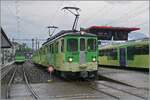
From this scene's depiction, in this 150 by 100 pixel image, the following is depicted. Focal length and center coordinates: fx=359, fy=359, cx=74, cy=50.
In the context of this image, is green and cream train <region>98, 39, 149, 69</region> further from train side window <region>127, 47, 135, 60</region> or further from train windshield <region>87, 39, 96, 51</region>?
train windshield <region>87, 39, 96, 51</region>

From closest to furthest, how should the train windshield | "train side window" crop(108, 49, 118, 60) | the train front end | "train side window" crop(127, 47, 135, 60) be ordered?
the train front end
the train windshield
"train side window" crop(127, 47, 135, 60)
"train side window" crop(108, 49, 118, 60)

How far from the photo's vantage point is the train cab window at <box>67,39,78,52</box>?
20.7 m

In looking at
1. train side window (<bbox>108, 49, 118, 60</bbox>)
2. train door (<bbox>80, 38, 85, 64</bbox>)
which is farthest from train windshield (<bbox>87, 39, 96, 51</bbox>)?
train side window (<bbox>108, 49, 118, 60</bbox>)

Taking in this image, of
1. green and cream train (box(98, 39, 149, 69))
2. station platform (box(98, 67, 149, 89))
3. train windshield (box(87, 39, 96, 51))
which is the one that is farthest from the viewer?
green and cream train (box(98, 39, 149, 69))

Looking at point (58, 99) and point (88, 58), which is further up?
point (88, 58)

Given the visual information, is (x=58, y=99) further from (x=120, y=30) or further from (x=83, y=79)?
(x=120, y=30)

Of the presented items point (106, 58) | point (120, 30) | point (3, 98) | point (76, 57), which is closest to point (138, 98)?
point (3, 98)

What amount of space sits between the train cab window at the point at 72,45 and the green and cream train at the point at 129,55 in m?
8.11

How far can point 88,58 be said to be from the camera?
20781 millimetres

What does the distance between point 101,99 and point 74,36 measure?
27.8ft

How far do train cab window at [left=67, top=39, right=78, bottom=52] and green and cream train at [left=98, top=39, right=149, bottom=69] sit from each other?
8.11m

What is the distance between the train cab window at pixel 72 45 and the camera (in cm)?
2073

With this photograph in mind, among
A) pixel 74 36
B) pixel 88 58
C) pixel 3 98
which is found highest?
pixel 74 36

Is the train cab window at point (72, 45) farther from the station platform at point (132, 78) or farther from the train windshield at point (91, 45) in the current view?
the station platform at point (132, 78)
